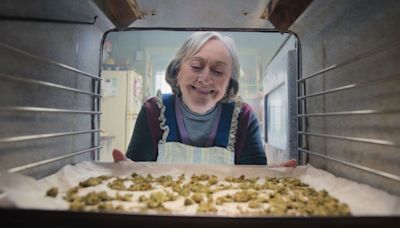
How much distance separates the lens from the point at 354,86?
80 cm

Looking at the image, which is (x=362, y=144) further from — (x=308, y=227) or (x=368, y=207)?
(x=308, y=227)

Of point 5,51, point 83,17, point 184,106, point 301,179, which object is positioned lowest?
point 301,179

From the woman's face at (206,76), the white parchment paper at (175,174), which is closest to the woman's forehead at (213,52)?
the woman's face at (206,76)

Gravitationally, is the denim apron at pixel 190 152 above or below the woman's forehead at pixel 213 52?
below

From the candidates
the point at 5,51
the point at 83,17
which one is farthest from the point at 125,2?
the point at 5,51

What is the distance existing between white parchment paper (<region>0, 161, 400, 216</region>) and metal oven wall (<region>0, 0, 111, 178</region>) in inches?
2.8

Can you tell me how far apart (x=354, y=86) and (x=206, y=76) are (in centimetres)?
77

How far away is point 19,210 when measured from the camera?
54 cm

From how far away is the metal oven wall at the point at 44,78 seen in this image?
73 cm

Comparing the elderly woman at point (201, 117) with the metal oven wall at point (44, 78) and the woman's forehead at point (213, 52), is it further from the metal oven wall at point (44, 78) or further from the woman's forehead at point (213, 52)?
the metal oven wall at point (44, 78)

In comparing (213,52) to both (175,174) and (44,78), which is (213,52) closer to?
(175,174)

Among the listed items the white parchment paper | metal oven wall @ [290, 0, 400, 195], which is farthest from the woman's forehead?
the white parchment paper

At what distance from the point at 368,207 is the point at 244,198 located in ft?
1.00

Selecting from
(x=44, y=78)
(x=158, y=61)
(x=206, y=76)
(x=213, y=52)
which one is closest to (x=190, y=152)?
(x=206, y=76)
